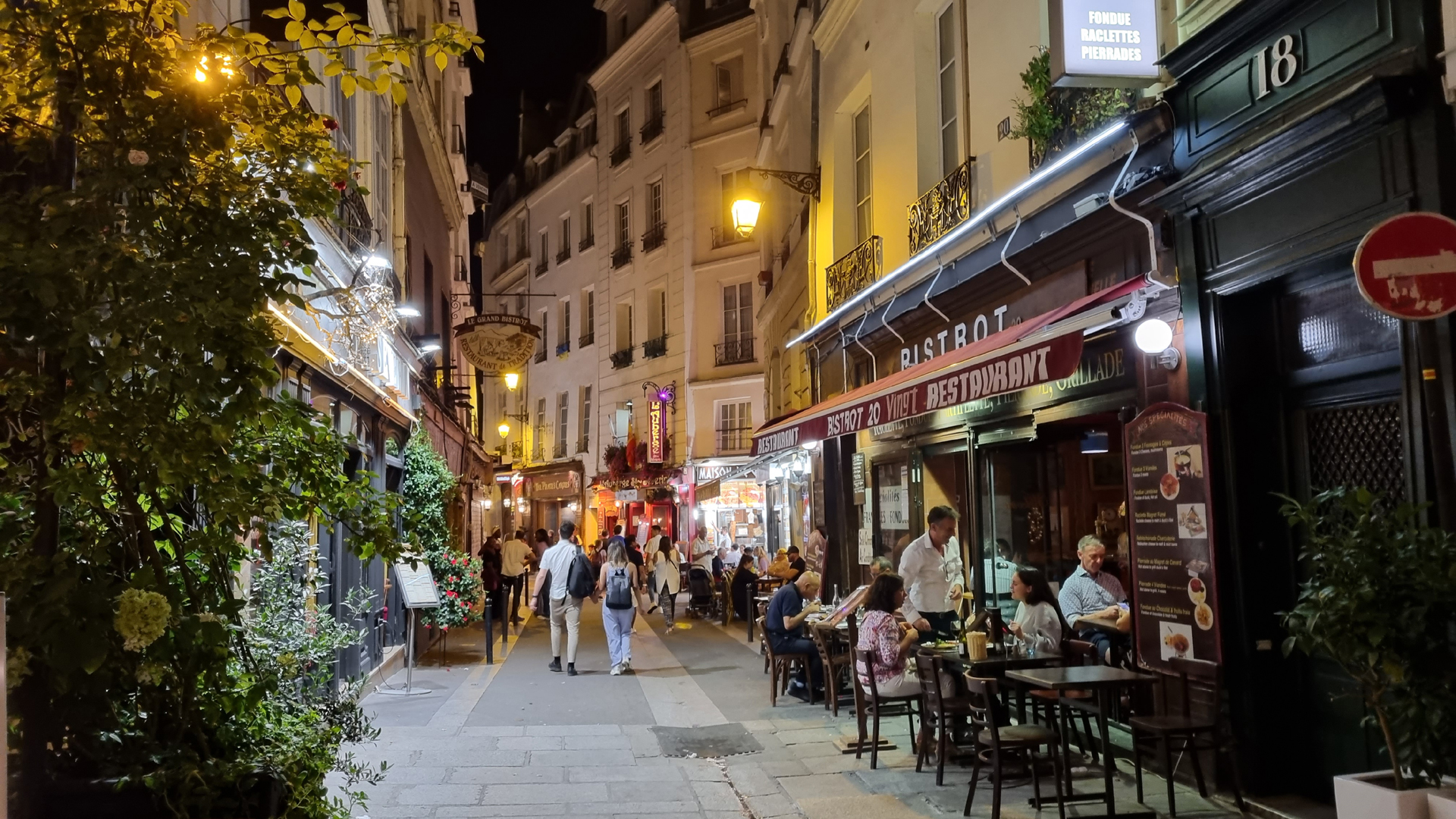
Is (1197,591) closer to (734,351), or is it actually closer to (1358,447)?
(1358,447)

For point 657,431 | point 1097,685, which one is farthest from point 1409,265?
point 657,431

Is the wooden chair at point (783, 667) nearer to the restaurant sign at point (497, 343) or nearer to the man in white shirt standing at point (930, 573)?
the man in white shirt standing at point (930, 573)

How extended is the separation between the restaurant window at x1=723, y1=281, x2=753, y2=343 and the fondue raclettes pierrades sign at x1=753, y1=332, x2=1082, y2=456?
16192mm

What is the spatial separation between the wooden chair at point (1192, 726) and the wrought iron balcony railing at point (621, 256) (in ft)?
86.8

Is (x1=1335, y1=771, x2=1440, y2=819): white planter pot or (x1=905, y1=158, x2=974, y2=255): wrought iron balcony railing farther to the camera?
(x1=905, y1=158, x2=974, y2=255): wrought iron balcony railing

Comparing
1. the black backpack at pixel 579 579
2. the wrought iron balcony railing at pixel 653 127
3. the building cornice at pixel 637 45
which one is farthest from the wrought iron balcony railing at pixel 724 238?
the black backpack at pixel 579 579

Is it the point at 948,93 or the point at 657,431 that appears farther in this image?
the point at 657,431

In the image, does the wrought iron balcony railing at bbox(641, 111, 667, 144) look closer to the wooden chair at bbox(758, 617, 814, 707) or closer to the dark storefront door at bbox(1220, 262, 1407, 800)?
the wooden chair at bbox(758, 617, 814, 707)

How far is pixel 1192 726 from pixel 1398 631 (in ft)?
8.25

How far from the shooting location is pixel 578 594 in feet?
42.1

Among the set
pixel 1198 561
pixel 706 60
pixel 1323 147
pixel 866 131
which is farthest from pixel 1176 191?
pixel 706 60

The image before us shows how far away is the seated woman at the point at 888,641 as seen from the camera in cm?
782

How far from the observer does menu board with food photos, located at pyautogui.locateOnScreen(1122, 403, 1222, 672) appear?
256 inches

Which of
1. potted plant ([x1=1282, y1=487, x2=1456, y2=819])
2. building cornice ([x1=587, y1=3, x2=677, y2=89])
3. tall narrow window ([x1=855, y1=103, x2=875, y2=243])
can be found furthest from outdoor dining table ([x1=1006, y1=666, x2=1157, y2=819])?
building cornice ([x1=587, y1=3, x2=677, y2=89])
